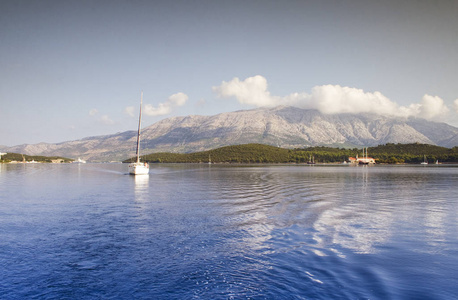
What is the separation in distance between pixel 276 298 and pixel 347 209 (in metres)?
Result: 18.2

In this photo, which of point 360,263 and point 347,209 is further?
point 347,209

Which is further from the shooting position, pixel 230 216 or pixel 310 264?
pixel 230 216

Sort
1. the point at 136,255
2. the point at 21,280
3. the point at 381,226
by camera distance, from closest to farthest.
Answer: the point at 21,280
the point at 136,255
the point at 381,226

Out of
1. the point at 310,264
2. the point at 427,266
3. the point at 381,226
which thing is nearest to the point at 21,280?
the point at 310,264

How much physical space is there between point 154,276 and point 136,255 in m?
2.75

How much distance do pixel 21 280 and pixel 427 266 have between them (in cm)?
1534

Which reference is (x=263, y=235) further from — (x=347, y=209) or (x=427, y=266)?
(x=347, y=209)

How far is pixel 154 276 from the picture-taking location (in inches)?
440

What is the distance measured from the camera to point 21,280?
10.8 metres

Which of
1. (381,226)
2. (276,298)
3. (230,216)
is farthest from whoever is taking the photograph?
(230,216)

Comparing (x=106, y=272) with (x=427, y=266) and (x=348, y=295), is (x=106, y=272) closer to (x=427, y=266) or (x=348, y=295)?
(x=348, y=295)

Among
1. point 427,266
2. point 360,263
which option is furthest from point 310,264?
point 427,266

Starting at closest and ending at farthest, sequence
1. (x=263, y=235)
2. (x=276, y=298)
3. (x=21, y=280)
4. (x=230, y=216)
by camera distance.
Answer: (x=276, y=298) < (x=21, y=280) < (x=263, y=235) < (x=230, y=216)

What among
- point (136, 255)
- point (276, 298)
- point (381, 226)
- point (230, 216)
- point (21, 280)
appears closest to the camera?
point (276, 298)
